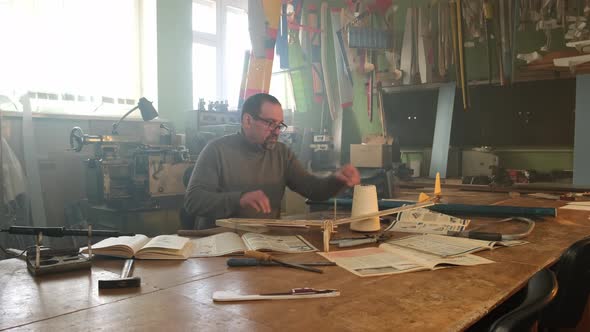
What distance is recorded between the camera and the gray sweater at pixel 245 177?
2.16m

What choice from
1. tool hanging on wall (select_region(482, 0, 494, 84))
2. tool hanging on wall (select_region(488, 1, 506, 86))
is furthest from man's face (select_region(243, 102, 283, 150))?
tool hanging on wall (select_region(488, 1, 506, 86))

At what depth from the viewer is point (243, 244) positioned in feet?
4.77

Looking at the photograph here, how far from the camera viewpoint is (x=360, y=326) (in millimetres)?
781

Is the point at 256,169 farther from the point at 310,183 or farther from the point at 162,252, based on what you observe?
the point at 162,252

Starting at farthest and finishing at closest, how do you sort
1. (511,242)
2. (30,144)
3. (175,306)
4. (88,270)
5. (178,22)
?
(178,22) < (30,144) < (511,242) < (88,270) < (175,306)

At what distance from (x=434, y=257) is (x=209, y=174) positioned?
4.39 feet

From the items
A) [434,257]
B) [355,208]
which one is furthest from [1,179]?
[434,257]

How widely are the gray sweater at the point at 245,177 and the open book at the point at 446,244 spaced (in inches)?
32.3

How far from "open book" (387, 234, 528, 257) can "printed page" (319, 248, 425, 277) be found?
11cm

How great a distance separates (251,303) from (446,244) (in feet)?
2.51

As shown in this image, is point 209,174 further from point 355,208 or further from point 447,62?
point 447,62

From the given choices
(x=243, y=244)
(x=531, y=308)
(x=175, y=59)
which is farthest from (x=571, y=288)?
(x=175, y=59)

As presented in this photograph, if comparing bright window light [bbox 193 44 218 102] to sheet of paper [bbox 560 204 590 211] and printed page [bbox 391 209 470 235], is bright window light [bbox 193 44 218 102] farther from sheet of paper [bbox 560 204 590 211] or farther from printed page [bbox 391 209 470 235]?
sheet of paper [bbox 560 204 590 211]

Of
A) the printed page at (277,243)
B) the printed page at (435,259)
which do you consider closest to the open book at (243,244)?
the printed page at (277,243)
